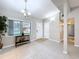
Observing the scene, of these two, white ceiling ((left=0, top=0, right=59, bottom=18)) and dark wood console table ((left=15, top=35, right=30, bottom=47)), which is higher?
white ceiling ((left=0, top=0, right=59, bottom=18))

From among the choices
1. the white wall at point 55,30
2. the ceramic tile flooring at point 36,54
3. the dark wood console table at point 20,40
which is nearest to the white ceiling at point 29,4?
the dark wood console table at point 20,40

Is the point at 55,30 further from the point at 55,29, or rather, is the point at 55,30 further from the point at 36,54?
the point at 36,54

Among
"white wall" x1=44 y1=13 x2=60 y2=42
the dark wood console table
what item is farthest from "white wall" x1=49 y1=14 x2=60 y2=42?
the dark wood console table

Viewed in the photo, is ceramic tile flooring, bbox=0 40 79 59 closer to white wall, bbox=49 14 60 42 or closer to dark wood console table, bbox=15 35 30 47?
dark wood console table, bbox=15 35 30 47

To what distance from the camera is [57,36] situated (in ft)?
30.0

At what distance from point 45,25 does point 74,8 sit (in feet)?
16.2

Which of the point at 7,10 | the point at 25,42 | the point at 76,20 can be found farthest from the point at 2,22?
the point at 76,20

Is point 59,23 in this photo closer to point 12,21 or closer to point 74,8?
point 74,8

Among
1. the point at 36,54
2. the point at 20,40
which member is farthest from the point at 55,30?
the point at 36,54

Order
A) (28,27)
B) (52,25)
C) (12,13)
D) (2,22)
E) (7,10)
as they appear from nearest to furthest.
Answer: (2,22) < (7,10) < (12,13) < (28,27) < (52,25)

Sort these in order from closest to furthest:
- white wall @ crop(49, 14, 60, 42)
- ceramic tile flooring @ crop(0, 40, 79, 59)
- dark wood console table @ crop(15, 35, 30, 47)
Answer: ceramic tile flooring @ crop(0, 40, 79, 59), dark wood console table @ crop(15, 35, 30, 47), white wall @ crop(49, 14, 60, 42)

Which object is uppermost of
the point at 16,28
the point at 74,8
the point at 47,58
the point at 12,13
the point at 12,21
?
the point at 74,8

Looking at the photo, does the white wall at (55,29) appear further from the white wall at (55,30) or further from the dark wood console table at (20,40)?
the dark wood console table at (20,40)

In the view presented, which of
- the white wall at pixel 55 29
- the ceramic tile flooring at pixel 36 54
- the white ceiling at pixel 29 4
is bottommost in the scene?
the ceramic tile flooring at pixel 36 54
